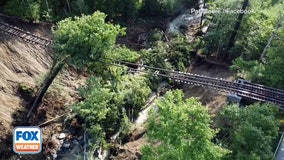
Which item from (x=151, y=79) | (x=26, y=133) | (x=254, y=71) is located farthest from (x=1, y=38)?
(x=254, y=71)

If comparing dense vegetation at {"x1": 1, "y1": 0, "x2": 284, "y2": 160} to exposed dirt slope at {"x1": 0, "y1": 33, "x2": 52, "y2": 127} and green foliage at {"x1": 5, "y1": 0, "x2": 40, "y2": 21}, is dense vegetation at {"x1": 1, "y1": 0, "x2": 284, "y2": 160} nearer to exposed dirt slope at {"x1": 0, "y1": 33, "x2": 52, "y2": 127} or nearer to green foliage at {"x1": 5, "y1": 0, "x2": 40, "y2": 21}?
green foliage at {"x1": 5, "y1": 0, "x2": 40, "y2": 21}

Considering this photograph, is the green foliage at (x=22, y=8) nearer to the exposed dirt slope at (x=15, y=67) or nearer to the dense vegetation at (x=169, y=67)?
the dense vegetation at (x=169, y=67)

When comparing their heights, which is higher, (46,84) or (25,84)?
(46,84)

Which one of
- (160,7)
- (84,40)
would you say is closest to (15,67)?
(84,40)

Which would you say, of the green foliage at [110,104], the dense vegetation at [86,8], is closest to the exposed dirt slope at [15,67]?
the dense vegetation at [86,8]

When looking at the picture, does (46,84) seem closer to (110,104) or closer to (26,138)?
(110,104)

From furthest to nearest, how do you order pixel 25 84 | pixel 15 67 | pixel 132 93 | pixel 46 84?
pixel 132 93 < pixel 15 67 < pixel 25 84 < pixel 46 84
